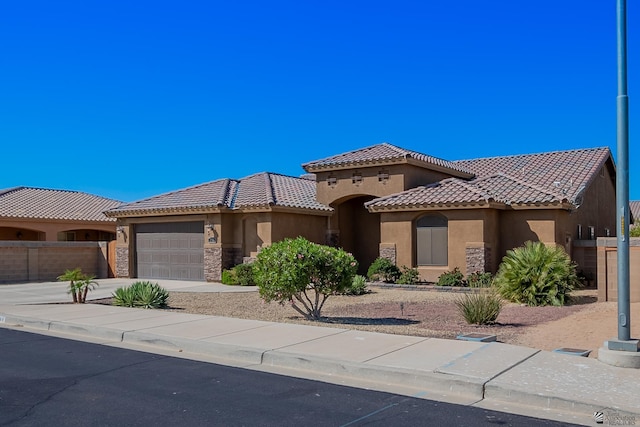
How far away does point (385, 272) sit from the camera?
24.8 meters

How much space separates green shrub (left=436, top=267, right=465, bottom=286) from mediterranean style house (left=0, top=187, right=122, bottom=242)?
24.7m

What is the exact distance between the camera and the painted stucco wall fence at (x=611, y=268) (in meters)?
16.6

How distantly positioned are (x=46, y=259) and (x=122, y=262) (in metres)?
3.81

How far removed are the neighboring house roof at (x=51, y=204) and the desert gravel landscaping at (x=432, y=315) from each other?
64.2ft

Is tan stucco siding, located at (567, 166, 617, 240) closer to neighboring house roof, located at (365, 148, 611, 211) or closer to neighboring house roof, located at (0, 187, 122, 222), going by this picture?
neighboring house roof, located at (365, 148, 611, 211)

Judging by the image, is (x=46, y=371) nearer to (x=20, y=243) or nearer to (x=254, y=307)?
(x=254, y=307)

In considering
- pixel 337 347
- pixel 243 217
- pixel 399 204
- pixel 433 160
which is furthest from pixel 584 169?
pixel 337 347

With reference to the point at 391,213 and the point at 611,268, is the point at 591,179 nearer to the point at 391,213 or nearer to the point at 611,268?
the point at 391,213

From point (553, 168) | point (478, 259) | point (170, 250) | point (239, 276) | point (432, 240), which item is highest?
point (553, 168)

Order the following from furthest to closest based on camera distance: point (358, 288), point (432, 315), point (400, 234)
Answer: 1. point (400, 234)
2. point (358, 288)
3. point (432, 315)

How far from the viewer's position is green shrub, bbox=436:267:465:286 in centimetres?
2313

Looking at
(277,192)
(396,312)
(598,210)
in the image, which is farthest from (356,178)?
(396,312)

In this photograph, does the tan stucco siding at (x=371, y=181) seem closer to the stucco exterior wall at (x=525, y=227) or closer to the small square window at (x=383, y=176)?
the small square window at (x=383, y=176)

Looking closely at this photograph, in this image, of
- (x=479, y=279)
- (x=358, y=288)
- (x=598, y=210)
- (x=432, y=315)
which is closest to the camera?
(x=432, y=315)
